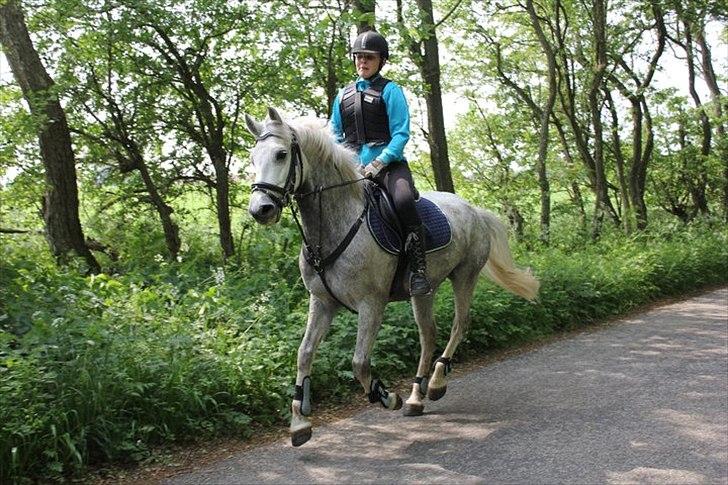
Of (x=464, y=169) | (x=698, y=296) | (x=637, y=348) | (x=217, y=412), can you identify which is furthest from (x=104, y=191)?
(x=464, y=169)

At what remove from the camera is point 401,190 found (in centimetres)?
501

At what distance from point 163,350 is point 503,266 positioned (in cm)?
370

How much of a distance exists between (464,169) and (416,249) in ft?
62.8

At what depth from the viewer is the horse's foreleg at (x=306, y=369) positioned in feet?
14.9

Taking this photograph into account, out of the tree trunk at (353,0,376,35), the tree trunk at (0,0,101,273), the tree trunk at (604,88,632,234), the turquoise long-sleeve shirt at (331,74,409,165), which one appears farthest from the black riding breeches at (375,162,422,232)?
the tree trunk at (604,88,632,234)

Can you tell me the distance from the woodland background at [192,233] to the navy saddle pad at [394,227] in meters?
1.60

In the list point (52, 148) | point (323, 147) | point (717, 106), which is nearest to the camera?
point (323, 147)

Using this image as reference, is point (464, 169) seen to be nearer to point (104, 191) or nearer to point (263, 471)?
point (104, 191)

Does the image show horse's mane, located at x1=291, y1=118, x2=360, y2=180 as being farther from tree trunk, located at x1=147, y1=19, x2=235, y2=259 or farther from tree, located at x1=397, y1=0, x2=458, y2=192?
tree, located at x1=397, y1=0, x2=458, y2=192

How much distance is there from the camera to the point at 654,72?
1967 cm

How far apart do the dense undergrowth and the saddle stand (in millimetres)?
1285

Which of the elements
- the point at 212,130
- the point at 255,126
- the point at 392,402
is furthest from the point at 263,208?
the point at 212,130

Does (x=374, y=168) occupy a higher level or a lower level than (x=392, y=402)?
higher

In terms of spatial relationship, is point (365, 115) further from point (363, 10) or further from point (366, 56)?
point (363, 10)
